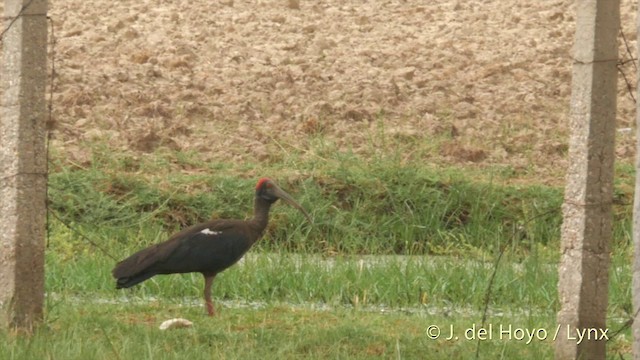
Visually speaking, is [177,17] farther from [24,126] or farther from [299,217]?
[24,126]

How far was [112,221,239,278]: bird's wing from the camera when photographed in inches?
315

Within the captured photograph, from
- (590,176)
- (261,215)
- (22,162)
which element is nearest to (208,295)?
(261,215)

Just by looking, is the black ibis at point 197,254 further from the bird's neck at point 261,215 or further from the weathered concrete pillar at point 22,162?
the weathered concrete pillar at point 22,162

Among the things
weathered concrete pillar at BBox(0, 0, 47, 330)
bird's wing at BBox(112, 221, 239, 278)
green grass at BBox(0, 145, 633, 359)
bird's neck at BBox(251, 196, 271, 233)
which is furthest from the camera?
bird's neck at BBox(251, 196, 271, 233)

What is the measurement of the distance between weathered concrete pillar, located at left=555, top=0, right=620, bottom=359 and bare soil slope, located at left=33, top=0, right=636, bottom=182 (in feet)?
17.8

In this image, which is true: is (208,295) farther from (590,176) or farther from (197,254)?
(590,176)

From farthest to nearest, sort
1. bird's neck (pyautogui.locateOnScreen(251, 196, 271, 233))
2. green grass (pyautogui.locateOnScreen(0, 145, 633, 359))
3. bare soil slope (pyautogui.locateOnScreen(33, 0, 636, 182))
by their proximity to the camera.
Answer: bare soil slope (pyautogui.locateOnScreen(33, 0, 636, 182)) → bird's neck (pyautogui.locateOnScreen(251, 196, 271, 233)) → green grass (pyautogui.locateOnScreen(0, 145, 633, 359))

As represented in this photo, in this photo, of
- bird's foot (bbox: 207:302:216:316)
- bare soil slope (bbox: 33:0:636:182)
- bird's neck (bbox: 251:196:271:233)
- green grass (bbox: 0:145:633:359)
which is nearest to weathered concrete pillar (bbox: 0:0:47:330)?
green grass (bbox: 0:145:633:359)

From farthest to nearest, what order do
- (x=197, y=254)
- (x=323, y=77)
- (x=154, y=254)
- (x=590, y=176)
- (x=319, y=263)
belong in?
(x=323, y=77) → (x=319, y=263) → (x=197, y=254) → (x=154, y=254) → (x=590, y=176)

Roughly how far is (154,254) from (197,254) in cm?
25

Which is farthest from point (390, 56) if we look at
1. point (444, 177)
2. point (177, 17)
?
point (444, 177)

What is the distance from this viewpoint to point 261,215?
886 cm

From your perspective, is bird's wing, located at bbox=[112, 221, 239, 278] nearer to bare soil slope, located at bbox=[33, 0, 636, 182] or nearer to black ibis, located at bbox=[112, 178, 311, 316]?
black ibis, located at bbox=[112, 178, 311, 316]

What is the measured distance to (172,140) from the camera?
1285cm
